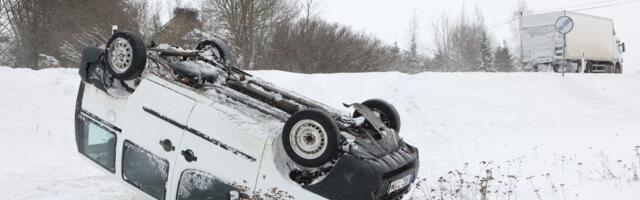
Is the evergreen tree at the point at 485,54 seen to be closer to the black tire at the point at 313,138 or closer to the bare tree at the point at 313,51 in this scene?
the bare tree at the point at 313,51

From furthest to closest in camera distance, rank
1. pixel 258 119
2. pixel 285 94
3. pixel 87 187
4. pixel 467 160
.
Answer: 1. pixel 467 160
2. pixel 87 187
3. pixel 285 94
4. pixel 258 119

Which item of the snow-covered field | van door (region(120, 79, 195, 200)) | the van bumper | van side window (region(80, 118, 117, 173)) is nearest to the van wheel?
the snow-covered field

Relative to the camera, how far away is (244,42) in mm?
26391

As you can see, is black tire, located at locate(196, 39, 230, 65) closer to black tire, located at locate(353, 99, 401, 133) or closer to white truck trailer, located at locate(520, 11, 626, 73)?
black tire, located at locate(353, 99, 401, 133)

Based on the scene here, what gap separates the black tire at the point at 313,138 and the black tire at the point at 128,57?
1498 millimetres

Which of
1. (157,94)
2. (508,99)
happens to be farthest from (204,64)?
(508,99)

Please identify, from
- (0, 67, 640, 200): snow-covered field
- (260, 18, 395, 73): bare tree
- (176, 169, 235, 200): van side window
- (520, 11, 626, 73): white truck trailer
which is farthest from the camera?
(260, 18, 395, 73): bare tree

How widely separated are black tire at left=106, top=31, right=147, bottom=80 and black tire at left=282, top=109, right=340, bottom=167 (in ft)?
4.92

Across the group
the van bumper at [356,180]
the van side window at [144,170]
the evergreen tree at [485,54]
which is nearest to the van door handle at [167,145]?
the van side window at [144,170]

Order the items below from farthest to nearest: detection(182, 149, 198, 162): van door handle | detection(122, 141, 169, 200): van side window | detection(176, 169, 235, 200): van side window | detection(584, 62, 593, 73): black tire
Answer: detection(584, 62, 593, 73): black tire < detection(122, 141, 169, 200): van side window < detection(182, 149, 198, 162): van door handle < detection(176, 169, 235, 200): van side window

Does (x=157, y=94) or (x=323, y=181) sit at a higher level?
(x=157, y=94)

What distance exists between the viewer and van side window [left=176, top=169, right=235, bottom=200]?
4.15 metres

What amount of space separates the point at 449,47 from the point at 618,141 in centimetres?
4560

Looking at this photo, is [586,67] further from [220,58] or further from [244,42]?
[220,58]
